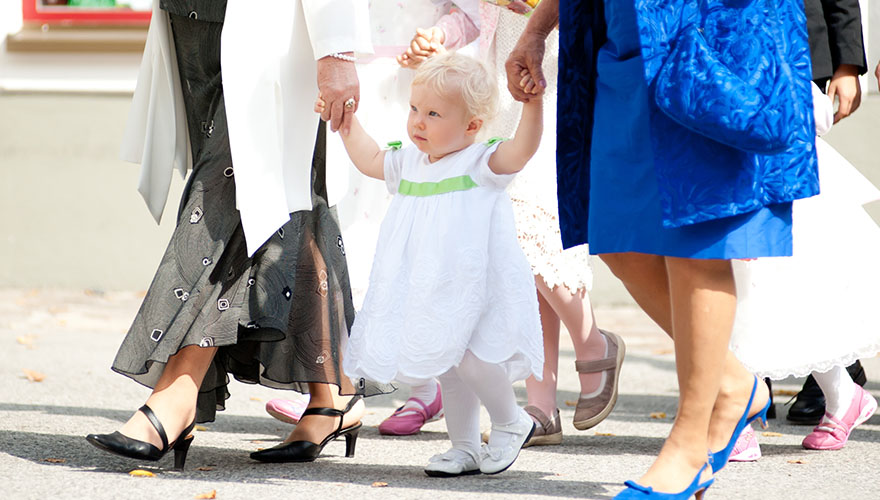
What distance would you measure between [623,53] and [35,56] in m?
6.11

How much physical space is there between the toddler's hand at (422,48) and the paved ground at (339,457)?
1.22 metres

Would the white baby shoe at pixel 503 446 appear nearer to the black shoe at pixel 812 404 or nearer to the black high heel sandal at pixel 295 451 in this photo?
the black high heel sandal at pixel 295 451

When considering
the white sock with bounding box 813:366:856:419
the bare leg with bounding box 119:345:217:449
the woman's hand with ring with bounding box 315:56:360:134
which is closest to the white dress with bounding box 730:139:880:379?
the white sock with bounding box 813:366:856:419

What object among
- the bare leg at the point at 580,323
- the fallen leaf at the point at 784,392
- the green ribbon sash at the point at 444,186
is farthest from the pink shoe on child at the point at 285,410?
the fallen leaf at the point at 784,392

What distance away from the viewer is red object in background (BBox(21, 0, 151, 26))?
24.8ft

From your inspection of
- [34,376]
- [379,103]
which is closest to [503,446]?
[379,103]

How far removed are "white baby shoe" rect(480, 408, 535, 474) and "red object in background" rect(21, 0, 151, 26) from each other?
5489mm

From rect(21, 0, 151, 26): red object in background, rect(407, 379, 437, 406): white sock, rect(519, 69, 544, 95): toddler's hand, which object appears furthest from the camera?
rect(21, 0, 151, 26): red object in background

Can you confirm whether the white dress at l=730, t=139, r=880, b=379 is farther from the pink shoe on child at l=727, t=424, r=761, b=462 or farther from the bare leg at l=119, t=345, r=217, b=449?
the bare leg at l=119, t=345, r=217, b=449

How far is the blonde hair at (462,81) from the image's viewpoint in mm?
2936

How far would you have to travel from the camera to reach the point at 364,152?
3.06 metres

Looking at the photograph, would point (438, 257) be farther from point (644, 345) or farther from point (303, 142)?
point (644, 345)

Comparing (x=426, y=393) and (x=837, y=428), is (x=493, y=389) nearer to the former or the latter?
(x=426, y=393)

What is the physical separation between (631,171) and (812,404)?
1.92m
